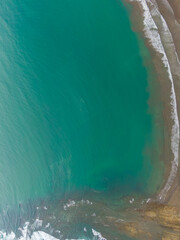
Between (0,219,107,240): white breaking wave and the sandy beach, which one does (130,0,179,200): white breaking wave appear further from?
(0,219,107,240): white breaking wave

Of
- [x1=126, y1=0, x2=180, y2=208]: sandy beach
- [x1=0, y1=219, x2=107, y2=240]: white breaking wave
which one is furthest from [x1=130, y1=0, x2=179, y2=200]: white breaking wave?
[x1=0, y1=219, x2=107, y2=240]: white breaking wave

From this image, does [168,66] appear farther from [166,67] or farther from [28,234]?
[28,234]

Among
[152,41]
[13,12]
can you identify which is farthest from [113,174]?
[13,12]

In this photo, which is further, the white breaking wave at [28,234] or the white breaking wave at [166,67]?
the white breaking wave at [28,234]

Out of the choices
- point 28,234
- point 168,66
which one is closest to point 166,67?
point 168,66

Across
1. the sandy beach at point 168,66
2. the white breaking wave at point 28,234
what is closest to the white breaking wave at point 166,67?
the sandy beach at point 168,66

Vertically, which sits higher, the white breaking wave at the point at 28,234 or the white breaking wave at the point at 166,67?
the white breaking wave at the point at 166,67

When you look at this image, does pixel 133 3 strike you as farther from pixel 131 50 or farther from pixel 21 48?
pixel 21 48

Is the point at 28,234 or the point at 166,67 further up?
the point at 166,67

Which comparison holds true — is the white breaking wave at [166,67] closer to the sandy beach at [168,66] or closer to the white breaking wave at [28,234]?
the sandy beach at [168,66]

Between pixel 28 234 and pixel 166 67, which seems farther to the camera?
pixel 28 234

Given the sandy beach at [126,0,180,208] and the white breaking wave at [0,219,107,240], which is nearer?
the sandy beach at [126,0,180,208]

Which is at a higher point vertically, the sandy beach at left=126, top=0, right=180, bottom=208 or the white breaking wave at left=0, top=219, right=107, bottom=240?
the sandy beach at left=126, top=0, right=180, bottom=208
